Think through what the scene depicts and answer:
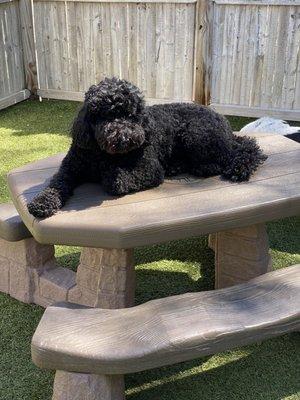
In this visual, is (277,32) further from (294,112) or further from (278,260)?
(278,260)

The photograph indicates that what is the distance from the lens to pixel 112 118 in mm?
2242

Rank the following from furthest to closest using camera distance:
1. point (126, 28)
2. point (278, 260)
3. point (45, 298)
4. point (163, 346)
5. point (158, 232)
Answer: point (126, 28), point (278, 260), point (45, 298), point (158, 232), point (163, 346)

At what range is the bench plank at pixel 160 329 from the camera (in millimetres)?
1959

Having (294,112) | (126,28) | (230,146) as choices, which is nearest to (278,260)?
(230,146)

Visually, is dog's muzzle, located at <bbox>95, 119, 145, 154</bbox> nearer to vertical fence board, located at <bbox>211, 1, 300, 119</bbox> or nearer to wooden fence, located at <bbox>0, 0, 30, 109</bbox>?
vertical fence board, located at <bbox>211, 1, 300, 119</bbox>

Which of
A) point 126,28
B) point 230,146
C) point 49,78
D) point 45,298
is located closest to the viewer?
point 230,146

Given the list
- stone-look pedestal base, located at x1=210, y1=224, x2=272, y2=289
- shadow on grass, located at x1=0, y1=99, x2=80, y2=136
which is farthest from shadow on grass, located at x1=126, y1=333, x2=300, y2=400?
shadow on grass, located at x1=0, y1=99, x2=80, y2=136

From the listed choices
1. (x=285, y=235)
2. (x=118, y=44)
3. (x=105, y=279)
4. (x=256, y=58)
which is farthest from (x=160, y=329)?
(x=118, y=44)

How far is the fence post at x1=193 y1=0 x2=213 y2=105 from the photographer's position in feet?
20.4

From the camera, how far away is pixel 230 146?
2.75 m

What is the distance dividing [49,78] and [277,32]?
3213 millimetres

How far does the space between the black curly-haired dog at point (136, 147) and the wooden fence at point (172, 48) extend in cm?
362

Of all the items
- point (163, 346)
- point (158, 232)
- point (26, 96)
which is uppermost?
point (158, 232)

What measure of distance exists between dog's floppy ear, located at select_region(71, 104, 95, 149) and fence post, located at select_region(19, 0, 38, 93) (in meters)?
5.38
